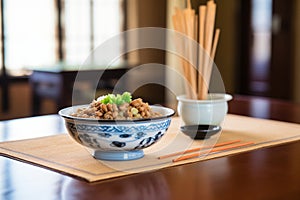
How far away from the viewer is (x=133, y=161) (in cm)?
123

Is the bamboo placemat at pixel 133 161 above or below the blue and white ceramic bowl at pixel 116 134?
below

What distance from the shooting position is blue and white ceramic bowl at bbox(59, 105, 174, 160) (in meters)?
1.19

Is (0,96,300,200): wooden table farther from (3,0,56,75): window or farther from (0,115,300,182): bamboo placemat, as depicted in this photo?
(3,0,56,75): window

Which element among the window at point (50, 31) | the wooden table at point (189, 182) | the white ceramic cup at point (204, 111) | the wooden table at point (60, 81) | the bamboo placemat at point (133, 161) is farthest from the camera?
the window at point (50, 31)

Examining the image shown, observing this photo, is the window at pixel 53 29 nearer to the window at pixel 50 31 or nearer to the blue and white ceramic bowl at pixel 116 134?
the window at pixel 50 31

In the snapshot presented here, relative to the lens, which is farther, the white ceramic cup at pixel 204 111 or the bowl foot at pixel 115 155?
the white ceramic cup at pixel 204 111

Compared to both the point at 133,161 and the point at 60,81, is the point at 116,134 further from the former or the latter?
the point at 60,81

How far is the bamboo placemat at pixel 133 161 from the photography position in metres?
1.16

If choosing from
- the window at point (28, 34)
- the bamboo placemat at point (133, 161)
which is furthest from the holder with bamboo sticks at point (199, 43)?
the window at point (28, 34)

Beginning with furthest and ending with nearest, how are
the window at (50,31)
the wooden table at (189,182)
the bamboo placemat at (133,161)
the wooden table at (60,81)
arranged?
the window at (50,31) → the wooden table at (60,81) → the bamboo placemat at (133,161) → the wooden table at (189,182)

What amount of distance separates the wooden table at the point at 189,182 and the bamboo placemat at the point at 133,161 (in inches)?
1.3

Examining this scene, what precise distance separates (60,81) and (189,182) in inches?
126

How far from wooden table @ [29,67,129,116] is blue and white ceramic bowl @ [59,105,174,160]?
2.96 m

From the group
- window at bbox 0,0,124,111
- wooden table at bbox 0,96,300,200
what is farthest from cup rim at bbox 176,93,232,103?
window at bbox 0,0,124,111
